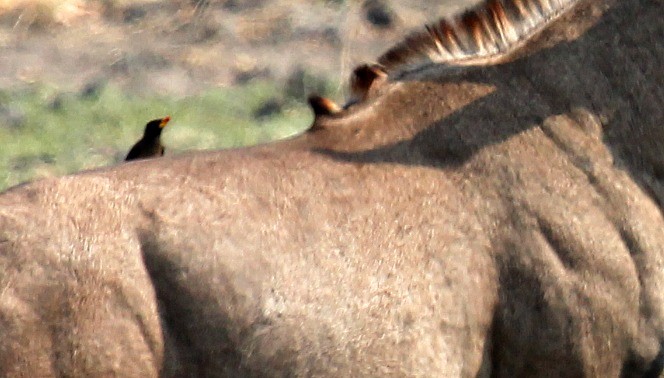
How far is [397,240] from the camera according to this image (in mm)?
4930

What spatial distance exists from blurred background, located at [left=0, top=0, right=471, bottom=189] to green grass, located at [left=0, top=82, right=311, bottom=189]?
0.02 metres

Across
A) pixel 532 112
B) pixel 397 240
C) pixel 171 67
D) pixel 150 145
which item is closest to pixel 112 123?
pixel 171 67

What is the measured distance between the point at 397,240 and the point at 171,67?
1352cm

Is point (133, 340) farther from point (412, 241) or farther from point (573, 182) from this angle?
point (573, 182)

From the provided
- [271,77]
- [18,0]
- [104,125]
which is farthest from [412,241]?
[18,0]

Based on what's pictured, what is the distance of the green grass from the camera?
1370cm

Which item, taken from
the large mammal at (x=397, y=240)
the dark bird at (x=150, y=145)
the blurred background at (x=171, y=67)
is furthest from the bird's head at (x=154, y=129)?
the large mammal at (x=397, y=240)

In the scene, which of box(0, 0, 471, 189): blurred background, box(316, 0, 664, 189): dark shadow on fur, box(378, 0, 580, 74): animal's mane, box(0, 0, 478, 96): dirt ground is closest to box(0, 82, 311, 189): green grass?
box(0, 0, 471, 189): blurred background

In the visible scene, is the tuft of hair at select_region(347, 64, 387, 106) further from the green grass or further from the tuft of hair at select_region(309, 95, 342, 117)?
the green grass

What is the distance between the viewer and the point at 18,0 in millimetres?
21562

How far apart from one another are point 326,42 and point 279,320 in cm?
1447

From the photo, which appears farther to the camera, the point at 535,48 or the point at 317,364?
the point at 535,48

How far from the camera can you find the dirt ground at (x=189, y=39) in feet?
58.1

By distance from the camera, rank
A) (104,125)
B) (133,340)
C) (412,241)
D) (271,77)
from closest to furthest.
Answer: (133,340) < (412,241) < (104,125) < (271,77)
